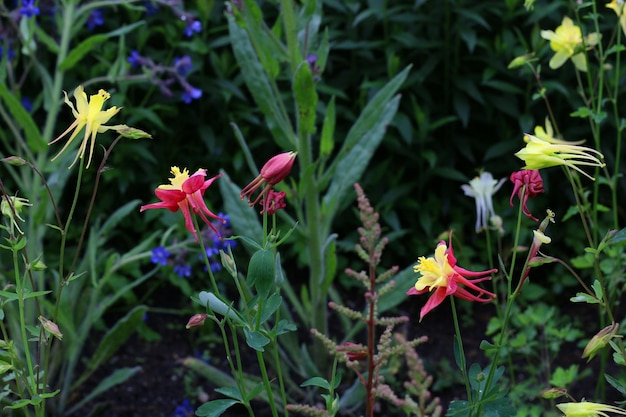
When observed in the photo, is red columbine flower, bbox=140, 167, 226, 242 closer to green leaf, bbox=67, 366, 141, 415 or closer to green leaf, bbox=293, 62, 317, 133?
green leaf, bbox=293, 62, 317, 133

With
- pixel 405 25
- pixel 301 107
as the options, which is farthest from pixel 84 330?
pixel 405 25

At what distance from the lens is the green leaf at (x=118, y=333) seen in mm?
2129

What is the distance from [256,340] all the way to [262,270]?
0.10 meters

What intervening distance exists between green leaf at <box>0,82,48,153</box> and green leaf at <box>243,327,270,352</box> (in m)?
1.24

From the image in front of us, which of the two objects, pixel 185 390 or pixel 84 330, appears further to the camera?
pixel 185 390

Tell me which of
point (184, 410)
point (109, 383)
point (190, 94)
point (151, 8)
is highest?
point (151, 8)

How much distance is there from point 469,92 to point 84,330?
1.44m

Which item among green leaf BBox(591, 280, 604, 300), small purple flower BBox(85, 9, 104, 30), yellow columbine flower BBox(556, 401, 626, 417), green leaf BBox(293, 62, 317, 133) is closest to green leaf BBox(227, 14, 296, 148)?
green leaf BBox(293, 62, 317, 133)

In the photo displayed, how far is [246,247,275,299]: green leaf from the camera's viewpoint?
3.33 ft

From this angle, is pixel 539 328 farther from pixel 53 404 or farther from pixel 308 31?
pixel 53 404

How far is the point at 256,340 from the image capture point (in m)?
1.05

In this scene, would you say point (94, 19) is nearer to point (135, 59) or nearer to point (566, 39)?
point (135, 59)

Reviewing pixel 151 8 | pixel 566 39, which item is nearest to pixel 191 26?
pixel 151 8

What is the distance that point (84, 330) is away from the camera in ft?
7.13
